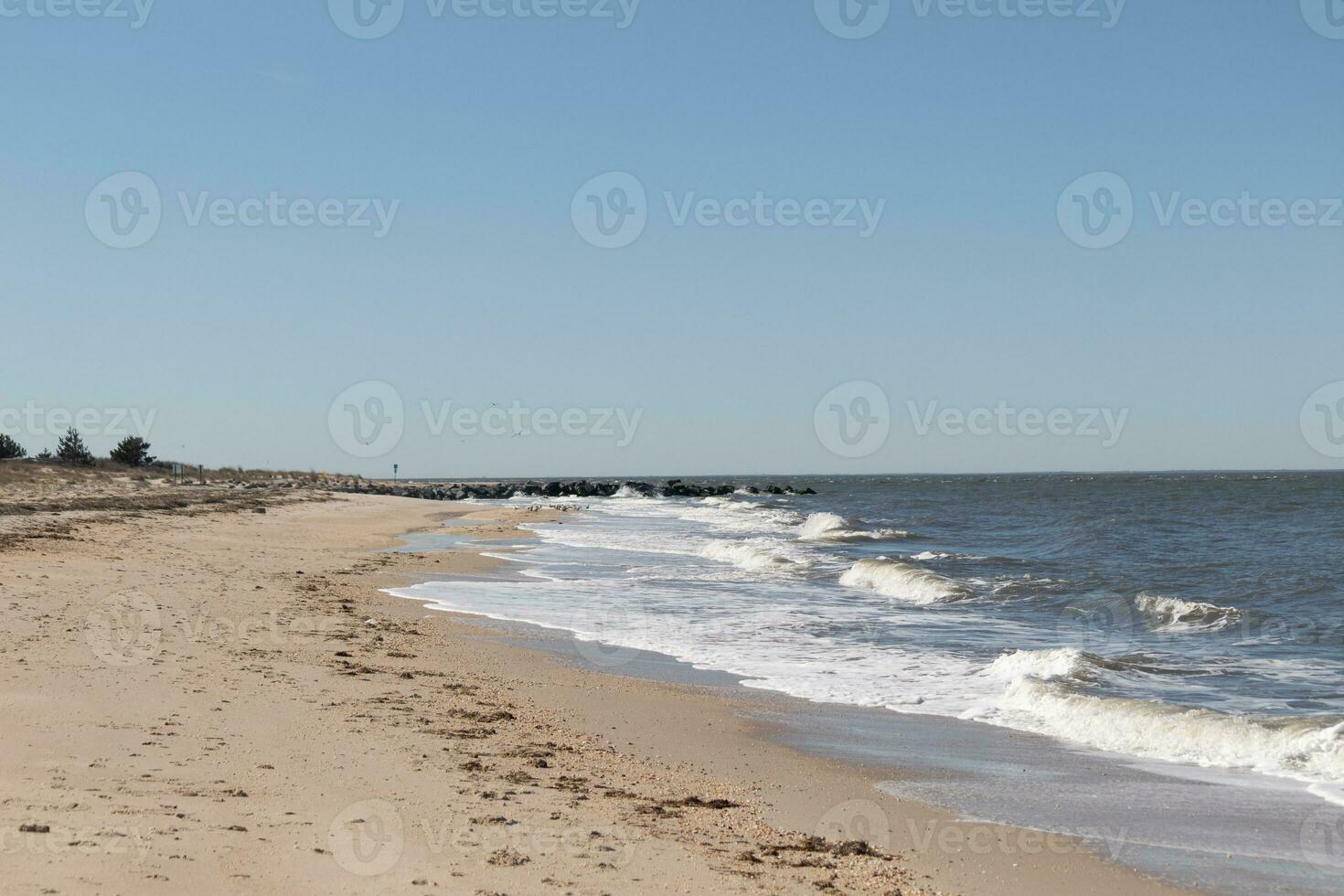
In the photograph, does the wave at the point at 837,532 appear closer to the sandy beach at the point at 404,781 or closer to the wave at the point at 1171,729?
the sandy beach at the point at 404,781

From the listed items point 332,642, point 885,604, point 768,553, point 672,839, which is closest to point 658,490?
point 768,553

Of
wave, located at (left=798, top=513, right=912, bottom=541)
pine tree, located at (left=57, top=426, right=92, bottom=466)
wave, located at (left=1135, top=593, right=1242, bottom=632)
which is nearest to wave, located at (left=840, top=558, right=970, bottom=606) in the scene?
wave, located at (left=1135, top=593, right=1242, bottom=632)

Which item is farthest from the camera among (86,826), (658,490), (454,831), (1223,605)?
(658,490)

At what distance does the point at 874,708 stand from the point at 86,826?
7.37 m

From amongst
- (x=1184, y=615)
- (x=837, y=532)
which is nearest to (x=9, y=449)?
(x=837, y=532)

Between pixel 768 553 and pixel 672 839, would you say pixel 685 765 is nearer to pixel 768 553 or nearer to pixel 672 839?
pixel 672 839

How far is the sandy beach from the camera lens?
543 centimetres

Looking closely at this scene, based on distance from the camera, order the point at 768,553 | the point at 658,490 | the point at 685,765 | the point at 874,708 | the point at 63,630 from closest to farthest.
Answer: the point at 685,765, the point at 874,708, the point at 63,630, the point at 768,553, the point at 658,490

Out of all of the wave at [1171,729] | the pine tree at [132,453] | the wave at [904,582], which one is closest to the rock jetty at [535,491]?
the pine tree at [132,453]

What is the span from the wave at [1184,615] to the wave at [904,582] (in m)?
3.59

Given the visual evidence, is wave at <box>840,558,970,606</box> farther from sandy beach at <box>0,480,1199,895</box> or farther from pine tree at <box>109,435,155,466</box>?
pine tree at <box>109,435,155,466</box>

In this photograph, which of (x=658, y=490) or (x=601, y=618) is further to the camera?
(x=658, y=490)

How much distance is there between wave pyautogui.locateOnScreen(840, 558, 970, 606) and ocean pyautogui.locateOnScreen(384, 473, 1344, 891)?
0.23 feet

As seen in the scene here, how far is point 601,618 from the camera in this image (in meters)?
17.0
